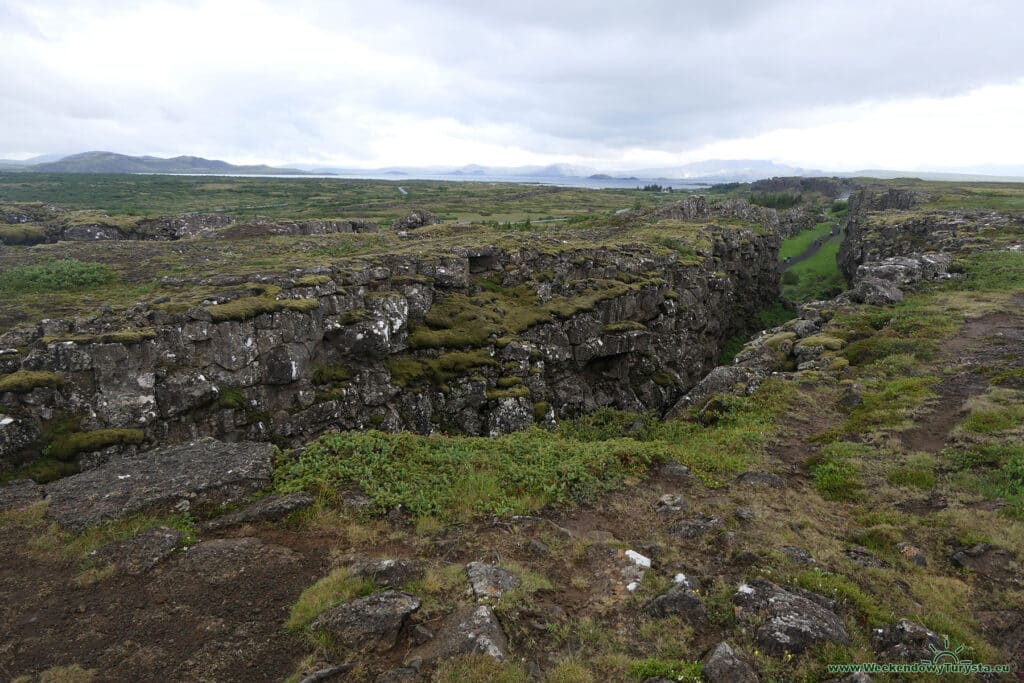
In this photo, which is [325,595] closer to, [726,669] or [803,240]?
[726,669]

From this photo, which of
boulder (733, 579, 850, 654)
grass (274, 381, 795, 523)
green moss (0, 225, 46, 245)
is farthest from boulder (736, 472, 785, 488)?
green moss (0, 225, 46, 245)

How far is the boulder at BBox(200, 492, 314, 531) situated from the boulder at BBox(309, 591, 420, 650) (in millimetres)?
4850

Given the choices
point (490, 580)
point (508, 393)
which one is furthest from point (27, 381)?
point (508, 393)

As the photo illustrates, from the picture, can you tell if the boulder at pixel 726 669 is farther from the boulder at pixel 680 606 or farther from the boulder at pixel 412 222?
the boulder at pixel 412 222

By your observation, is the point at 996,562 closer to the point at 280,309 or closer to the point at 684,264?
the point at 280,309

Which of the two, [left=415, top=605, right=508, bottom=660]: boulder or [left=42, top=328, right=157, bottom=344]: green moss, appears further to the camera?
[left=42, top=328, right=157, bottom=344]: green moss

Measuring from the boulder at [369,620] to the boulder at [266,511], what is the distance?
485 centimetres

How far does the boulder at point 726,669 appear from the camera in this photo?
8.80m

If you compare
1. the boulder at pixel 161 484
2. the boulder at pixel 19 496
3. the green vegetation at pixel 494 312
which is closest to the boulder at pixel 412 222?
the green vegetation at pixel 494 312

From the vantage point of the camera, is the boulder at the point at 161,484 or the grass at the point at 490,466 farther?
the grass at the point at 490,466

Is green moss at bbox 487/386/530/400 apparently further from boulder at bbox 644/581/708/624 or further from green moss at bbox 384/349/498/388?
boulder at bbox 644/581/708/624

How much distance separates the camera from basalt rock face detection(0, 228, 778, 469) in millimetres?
22703

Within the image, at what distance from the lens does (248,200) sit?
501 feet

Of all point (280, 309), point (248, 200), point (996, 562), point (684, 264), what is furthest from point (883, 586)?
point (248, 200)
